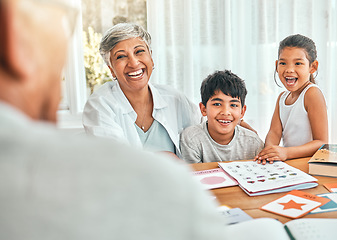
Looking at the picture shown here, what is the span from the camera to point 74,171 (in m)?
0.28

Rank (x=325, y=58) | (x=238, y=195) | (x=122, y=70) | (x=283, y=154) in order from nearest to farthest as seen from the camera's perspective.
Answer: (x=238, y=195) < (x=283, y=154) < (x=122, y=70) < (x=325, y=58)

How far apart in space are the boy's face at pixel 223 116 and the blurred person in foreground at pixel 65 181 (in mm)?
1495

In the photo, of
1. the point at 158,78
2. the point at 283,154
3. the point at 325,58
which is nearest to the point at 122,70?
the point at 283,154

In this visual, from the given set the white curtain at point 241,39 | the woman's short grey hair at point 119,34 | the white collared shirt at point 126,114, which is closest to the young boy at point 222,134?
the white collared shirt at point 126,114

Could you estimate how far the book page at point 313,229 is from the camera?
2.53 ft

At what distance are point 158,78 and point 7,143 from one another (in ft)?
8.97

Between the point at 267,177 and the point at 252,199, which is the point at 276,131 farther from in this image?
the point at 252,199

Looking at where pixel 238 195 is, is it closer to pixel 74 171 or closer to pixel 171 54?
pixel 74 171

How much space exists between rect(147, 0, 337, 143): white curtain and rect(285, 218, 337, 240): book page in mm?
2197

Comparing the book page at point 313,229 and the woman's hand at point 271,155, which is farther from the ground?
the woman's hand at point 271,155

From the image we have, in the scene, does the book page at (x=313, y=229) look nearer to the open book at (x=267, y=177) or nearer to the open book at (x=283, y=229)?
the open book at (x=283, y=229)

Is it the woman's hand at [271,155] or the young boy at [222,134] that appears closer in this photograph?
the woman's hand at [271,155]

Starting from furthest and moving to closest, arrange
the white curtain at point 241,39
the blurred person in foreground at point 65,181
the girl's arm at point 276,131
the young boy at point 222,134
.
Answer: the white curtain at point 241,39, the girl's arm at point 276,131, the young boy at point 222,134, the blurred person in foreground at point 65,181

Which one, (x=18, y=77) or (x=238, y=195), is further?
(x=238, y=195)
